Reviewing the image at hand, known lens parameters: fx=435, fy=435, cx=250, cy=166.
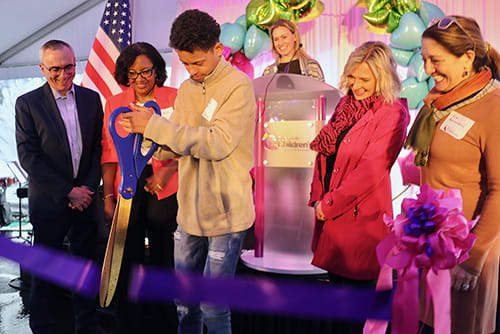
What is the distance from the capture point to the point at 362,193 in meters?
1.75

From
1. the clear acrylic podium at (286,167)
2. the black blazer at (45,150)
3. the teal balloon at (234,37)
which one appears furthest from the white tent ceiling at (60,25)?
the black blazer at (45,150)

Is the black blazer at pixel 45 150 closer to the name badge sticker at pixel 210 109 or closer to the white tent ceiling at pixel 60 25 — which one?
the name badge sticker at pixel 210 109

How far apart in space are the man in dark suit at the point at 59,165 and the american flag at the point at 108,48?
2708 mm

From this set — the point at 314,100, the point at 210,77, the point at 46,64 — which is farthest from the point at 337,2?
the point at 210,77

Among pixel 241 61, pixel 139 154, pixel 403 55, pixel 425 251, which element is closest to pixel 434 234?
pixel 425 251

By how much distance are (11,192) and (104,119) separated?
5.84m

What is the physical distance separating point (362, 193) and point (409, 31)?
2527 millimetres

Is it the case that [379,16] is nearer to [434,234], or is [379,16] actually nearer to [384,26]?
[384,26]

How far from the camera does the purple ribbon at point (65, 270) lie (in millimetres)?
2305

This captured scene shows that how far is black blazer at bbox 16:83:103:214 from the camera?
234cm

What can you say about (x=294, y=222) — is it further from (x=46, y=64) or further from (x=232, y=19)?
(x=232, y=19)

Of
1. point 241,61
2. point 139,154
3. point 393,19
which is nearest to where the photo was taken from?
point 139,154

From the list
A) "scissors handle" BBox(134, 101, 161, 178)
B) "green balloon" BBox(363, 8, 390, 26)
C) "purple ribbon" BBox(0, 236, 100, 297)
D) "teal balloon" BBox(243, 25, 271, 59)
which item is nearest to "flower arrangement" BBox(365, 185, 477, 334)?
"scissors handle" BBox(134, 101, 161, 178)

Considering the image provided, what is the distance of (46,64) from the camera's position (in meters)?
2.39
